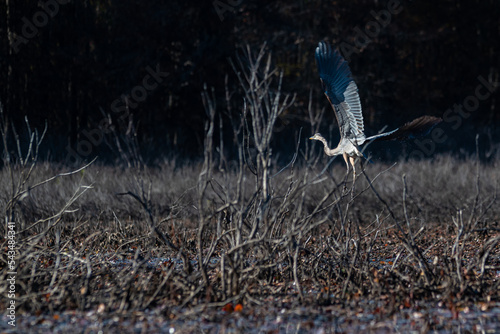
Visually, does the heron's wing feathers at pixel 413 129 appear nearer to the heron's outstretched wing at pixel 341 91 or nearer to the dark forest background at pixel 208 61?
the heron's outstretched wing at pixel 341 91

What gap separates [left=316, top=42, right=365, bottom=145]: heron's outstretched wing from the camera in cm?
568

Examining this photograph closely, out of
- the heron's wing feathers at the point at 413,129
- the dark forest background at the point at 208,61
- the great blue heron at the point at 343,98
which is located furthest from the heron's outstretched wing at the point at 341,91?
the dark forest background at the point at 208,61

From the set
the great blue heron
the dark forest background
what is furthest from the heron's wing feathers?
the dark forest background

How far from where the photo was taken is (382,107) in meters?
17.0

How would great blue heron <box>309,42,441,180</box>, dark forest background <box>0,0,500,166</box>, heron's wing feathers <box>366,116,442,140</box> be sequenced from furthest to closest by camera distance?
dark forest background <box>0,0,500,166</box> → great blue heron <box>309,42,441,180</box> → heron's wing feathers <box>366,116,442,140</box>

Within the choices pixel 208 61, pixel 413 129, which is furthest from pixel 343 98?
pixel 208 61

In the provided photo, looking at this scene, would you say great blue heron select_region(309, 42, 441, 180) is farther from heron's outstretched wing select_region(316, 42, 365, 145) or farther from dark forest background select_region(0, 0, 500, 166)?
dark forest background select_region(0, 0, 500, 166)

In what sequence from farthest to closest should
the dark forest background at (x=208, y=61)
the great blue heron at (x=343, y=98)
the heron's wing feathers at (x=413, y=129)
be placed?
the dark forest background at (x=208, y=61) → the great blue heron at (x=343, y=98) → the heron's wing feathers at (x=413, y=129)

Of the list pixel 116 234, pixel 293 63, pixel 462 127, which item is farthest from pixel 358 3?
pixel 116 234

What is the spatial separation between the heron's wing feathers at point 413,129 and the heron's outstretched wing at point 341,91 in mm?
584

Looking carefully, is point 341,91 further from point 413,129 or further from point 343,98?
point 413,129

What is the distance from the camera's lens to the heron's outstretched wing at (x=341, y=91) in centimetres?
568

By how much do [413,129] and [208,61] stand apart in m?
10.9

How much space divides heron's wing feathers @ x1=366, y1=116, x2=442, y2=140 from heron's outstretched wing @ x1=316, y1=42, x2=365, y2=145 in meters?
0.58
